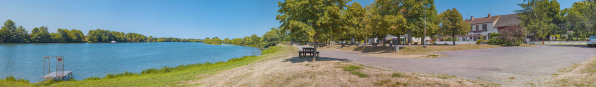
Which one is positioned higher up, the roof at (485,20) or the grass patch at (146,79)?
the roof at (485,20)

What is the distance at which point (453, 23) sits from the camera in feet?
114

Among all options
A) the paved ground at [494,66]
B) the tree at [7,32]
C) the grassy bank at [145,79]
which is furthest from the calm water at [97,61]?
the tree at [7,32]

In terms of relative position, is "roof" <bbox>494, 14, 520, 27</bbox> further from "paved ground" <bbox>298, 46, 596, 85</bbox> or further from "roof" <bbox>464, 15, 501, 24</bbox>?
"paved ground" <bbox>298, 46, 596, 85</bbox>

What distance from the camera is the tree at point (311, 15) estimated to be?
39.1 ft

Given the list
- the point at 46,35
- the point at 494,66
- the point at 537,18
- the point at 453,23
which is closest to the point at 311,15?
the point at 494,66

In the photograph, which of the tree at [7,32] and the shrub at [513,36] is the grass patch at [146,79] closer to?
the shrub at [513,36]

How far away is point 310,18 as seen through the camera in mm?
12867

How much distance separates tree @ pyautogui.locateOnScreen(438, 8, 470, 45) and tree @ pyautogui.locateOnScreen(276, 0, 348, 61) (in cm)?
2644

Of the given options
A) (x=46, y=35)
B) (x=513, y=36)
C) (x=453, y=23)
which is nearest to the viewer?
(x=513, y=36)

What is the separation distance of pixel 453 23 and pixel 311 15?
1191 inches

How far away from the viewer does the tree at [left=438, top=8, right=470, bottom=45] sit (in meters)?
33.9

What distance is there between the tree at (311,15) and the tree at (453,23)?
2644cm

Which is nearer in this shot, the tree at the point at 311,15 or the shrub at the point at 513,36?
the tree at the point at 311,15

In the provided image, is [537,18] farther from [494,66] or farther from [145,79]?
[145,79]
